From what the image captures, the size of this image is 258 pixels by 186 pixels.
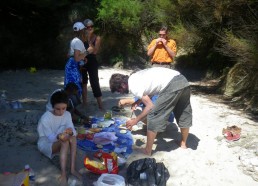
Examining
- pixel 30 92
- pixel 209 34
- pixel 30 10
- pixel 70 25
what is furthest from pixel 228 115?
pixel 30 10

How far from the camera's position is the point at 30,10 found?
36.7ft

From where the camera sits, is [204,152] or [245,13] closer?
[204,152]

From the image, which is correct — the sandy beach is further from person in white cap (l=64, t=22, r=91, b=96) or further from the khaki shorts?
person in white cap (l=64, t=22, r=91, b=96)

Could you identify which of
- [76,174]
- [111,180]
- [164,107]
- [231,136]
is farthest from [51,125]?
[231,136]

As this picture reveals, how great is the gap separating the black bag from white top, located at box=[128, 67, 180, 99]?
2.86 feet

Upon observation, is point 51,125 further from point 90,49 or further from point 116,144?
point 90,49

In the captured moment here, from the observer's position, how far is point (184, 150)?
4.80m

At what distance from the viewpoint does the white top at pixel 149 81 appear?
4195 mm

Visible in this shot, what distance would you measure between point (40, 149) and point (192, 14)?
19.3 feet

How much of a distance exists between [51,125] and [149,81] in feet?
4.40

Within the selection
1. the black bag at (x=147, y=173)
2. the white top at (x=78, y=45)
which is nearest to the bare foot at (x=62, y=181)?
the black bag at (x=147, y=173)

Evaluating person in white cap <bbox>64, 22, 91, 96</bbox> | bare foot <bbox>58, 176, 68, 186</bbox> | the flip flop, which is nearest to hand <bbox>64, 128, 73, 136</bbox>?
bare foot <bbox>58, 176, 68, 186</bbox>

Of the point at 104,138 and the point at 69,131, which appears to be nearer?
the point at 69,131

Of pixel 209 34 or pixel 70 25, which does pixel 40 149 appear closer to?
pixel 209 34
